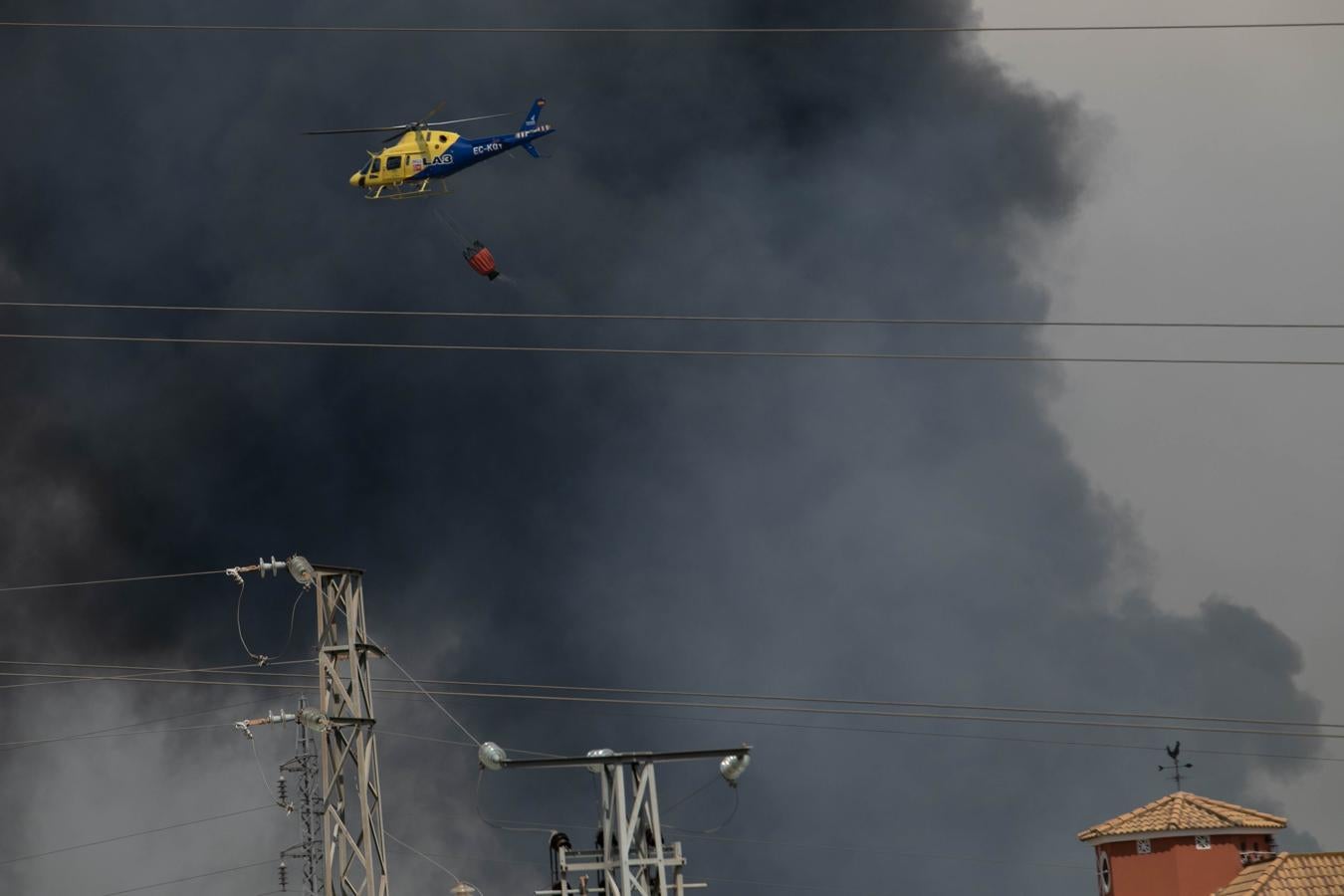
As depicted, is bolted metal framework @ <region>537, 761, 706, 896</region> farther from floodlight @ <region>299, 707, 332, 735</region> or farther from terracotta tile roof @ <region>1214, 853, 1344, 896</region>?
terracotta tile roof @ <region>1214, 853, 1344, 896</region>

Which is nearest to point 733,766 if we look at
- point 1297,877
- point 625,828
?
point 625,828

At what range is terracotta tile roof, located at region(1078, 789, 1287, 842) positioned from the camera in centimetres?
6931

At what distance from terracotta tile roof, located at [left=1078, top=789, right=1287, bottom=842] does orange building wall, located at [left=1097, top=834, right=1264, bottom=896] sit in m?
0.54

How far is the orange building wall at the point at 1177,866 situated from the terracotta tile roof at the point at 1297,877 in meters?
3.26

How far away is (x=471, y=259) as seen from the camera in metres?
91.2

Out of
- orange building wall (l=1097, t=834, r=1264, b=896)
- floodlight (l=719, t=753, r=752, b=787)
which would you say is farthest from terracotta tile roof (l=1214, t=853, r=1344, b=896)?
floodlight (l=719, t=753, r=752, b=787)

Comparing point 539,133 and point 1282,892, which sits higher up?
point 539,133

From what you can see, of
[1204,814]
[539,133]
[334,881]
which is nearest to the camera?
[334,881]

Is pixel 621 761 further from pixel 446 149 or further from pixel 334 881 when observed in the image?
pixel 446 149

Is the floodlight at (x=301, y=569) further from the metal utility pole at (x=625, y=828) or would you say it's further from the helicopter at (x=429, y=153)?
the helicopter at (x=429, y=153)

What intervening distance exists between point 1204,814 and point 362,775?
114ft

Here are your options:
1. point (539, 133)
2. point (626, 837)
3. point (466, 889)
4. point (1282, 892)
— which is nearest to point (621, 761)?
point (626, 837)

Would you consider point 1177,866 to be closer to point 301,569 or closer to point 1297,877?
point 1297,877

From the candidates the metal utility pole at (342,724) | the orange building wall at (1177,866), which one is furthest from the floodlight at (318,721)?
the orange building wall at (1177,866)
